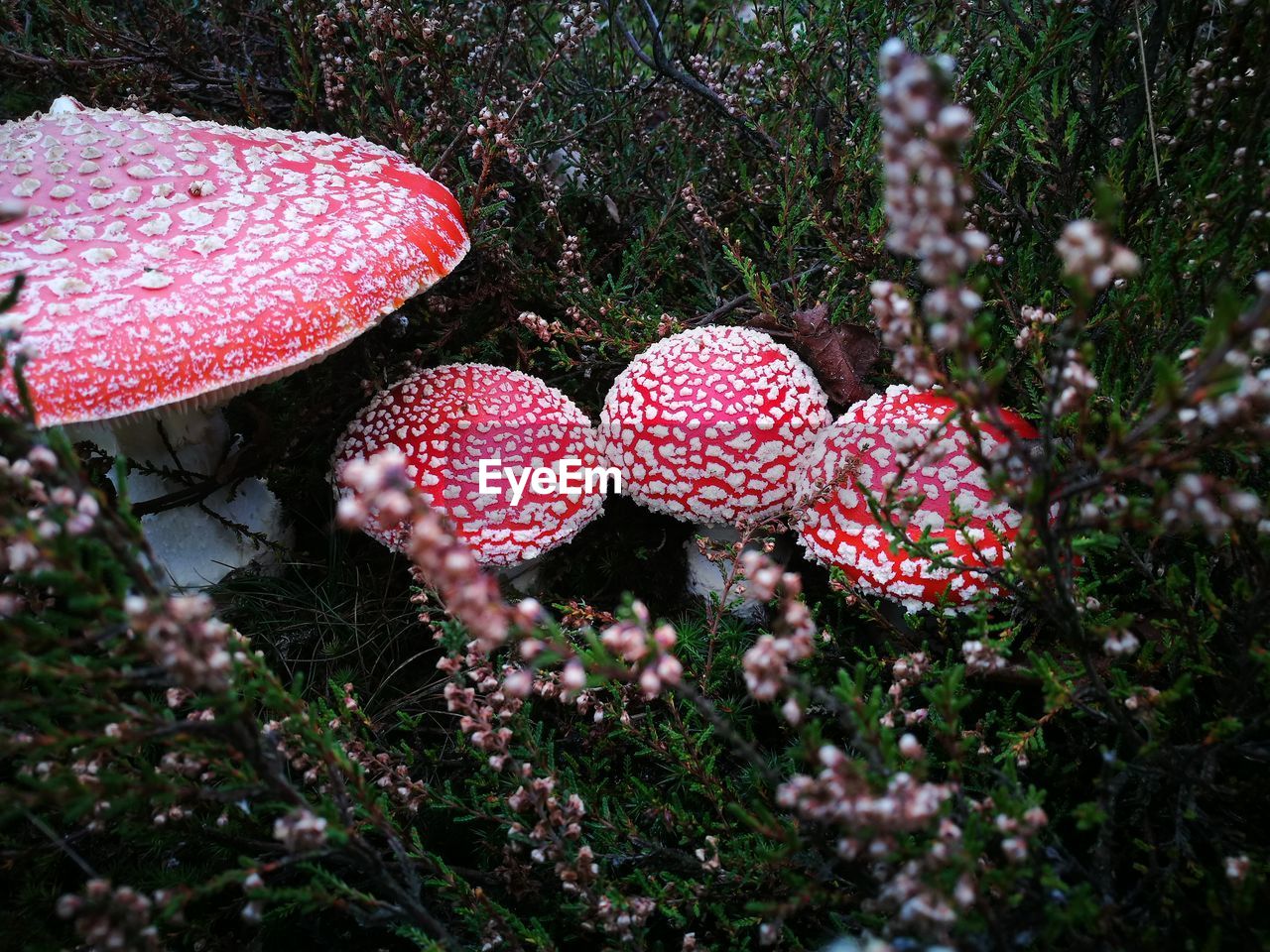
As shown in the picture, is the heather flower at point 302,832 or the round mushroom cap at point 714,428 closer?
the heather flower at point 302,832

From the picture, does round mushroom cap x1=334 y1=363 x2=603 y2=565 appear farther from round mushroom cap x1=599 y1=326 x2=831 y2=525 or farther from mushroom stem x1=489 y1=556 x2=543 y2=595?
mushroom stem x1=489 y1=556 x2=543 y2=595

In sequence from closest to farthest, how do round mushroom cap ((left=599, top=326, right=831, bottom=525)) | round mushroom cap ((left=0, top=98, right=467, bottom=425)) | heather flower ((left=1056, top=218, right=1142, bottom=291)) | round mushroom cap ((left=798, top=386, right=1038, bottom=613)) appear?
heather flower ((left=1056, top=218, right=1142, bottom=291)), round mushroom cap ((left=0, top=98, right=467, bottom=425)), round mushroom cap ((left=798, top=386, right=1038, bottom=613)), round mushroom cap ((left=599, top=326, right=831, bottom=525))

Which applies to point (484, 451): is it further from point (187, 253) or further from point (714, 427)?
point (187, 253)

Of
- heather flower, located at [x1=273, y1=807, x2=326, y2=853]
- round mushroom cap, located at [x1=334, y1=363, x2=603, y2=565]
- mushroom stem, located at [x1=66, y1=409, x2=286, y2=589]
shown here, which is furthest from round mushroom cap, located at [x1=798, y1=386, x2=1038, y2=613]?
mushroom stem, located at [x1=66, y1=409, x2=286, y2=589]

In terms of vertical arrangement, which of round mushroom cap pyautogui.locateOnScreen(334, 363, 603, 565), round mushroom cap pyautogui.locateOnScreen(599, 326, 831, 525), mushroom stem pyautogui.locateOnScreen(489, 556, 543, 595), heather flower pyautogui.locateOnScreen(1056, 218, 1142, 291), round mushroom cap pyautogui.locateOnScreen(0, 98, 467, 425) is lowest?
mushroom stem pyautogui.locateOnScreen(489, 556, 543, 595)

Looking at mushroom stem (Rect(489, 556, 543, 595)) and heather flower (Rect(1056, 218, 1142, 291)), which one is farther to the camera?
mushroom stem (Rect(489, 556, 543, 595))

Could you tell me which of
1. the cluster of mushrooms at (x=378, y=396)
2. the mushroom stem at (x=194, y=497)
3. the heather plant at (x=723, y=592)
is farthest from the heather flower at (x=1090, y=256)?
the mushroom stem at (x=194, y=497)

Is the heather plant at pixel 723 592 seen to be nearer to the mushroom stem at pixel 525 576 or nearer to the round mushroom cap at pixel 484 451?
the mushroom stem at pixel 525 576

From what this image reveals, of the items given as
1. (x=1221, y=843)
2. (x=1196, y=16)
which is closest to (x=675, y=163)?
(x=1196, y=16)
